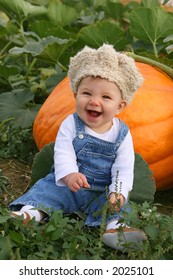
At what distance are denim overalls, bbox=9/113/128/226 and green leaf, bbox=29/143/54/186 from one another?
142 mm

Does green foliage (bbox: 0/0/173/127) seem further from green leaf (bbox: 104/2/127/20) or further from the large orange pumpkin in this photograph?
the large orange pumpkin

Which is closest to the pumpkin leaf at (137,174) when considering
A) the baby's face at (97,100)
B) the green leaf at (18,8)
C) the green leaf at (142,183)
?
the green leaf at (142,183)

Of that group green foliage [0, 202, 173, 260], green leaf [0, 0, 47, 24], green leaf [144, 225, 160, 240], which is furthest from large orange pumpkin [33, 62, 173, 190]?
green leaf [0, 0, 47, 24]

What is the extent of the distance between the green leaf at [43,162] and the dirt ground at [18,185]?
0.62 ft

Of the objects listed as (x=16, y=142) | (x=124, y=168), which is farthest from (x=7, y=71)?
(x=124, y=168)

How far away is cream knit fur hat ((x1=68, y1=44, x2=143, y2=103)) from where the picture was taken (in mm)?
2682

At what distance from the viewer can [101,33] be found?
3.81 meters

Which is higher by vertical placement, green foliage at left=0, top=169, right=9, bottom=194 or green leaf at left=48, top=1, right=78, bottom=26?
green leaf at left=48, top=1, right=78, bottom=26

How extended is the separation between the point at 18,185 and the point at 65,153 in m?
0.61

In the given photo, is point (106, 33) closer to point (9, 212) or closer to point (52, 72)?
point (52, 72)

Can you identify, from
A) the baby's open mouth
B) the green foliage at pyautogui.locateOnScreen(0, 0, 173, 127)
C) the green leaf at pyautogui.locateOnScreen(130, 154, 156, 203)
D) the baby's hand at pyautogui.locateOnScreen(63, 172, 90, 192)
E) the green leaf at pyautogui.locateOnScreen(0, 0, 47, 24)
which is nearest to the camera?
the baby's hand at pyautogui.locateOnScreen(63, 172, 90, 192)

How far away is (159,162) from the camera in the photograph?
3.25 meters

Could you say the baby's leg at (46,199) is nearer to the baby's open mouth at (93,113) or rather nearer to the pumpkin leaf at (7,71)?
the baby's open mouth at (93,113)

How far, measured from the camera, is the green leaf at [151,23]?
3680 millimetres
